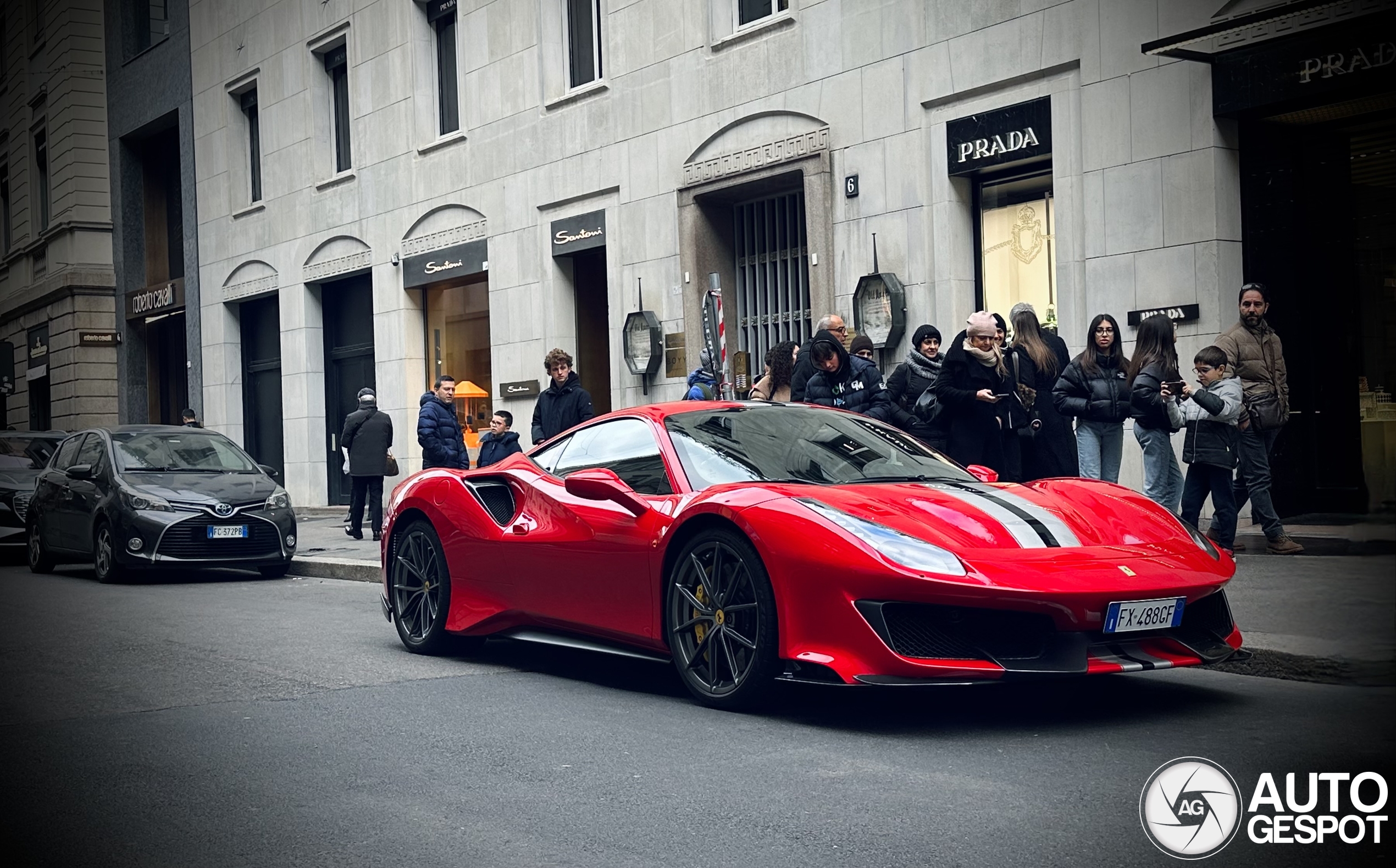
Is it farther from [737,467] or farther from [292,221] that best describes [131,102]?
[737,467]

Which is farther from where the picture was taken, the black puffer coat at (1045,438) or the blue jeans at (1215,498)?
the black puffer coat at (1045,438)

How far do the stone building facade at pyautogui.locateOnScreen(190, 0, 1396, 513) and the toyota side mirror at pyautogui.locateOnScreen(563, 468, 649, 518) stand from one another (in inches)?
266

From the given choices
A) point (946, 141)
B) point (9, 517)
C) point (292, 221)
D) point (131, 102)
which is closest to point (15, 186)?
point (131, 102)

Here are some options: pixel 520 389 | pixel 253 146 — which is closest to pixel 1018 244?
pixel 520 389

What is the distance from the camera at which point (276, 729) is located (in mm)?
5762

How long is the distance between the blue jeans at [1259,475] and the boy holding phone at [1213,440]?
0.16 metres

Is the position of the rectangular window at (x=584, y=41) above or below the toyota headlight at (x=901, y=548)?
above

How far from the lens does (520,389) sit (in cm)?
1967

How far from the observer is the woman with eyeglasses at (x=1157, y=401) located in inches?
388

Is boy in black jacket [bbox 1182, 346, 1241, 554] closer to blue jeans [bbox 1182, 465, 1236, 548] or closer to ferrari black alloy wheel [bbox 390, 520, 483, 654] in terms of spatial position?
blue jeans [bbox 1182, 465, 1236, 548]

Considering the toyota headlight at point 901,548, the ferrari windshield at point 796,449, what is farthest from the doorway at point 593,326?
the toyota headlight at point 901,548

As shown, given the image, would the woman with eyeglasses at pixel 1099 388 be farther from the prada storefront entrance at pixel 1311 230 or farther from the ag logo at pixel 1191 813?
the ag logo at pixel 1191 813

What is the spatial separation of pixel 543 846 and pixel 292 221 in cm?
2322

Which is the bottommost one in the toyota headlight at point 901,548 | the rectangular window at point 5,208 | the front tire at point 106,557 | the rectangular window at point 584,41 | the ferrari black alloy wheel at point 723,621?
the front tire at point 106,557
